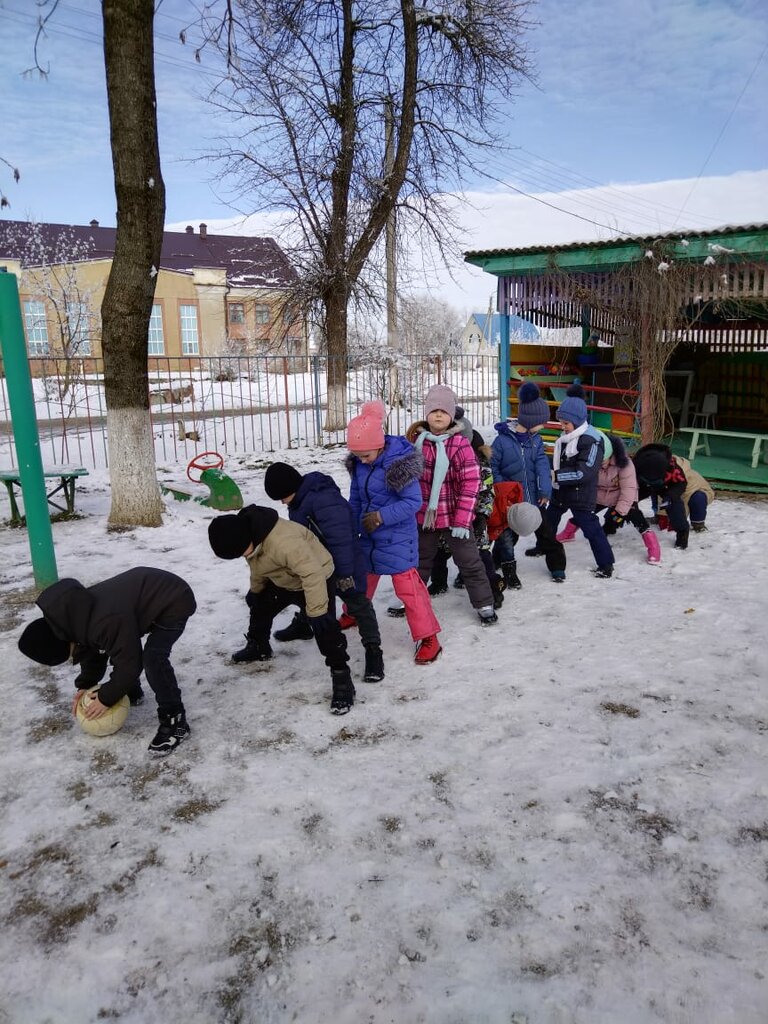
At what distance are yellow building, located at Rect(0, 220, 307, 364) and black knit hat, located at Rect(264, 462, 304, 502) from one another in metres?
26.4

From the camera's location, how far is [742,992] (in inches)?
74.0

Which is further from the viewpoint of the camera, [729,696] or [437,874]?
[729,696]

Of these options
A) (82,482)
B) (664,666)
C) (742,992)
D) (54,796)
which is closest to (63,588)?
(54,796)

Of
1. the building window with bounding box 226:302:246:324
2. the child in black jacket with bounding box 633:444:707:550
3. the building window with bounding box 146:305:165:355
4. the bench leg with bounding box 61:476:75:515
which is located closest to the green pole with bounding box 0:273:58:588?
the bench leg with bounding box 61:476:75:515

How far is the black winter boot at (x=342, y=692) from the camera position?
3.46 m

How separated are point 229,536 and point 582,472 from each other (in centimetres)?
324

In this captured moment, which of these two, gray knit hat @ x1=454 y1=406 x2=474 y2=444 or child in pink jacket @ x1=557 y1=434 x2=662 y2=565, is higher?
gray knit hat @ x1=454 y1=406 x2=474 y2=444

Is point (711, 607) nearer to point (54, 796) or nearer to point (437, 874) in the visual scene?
point (437, 874)

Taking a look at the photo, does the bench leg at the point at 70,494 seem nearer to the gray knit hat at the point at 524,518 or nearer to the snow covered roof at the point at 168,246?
the gray knit hat at the point at 524,518

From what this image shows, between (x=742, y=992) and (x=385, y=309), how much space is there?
16.7 meters

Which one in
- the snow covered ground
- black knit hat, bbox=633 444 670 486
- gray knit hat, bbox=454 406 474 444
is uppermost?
gray knit hat, bbox=454 406 474 444

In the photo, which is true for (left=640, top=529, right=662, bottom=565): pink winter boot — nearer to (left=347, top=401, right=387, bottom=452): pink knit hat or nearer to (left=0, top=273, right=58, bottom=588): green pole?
(left=347, top=401, right=387, bottom=452): pink knit hat

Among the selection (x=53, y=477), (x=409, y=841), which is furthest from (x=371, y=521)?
(x=53, y=477)

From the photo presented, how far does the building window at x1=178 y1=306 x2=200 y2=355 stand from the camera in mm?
35375
